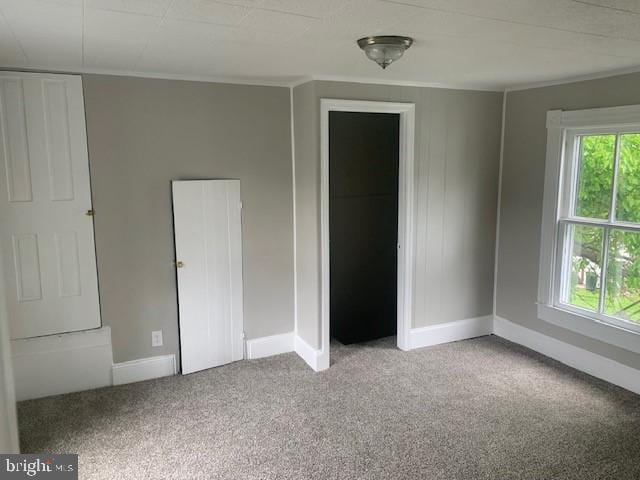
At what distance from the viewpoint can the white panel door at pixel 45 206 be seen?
307 cm

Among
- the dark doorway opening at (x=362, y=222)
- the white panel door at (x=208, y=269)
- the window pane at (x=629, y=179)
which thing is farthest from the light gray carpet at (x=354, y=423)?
the window pane at (x=629, y=179)

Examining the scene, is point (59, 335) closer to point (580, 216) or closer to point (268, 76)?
point (268, 76)

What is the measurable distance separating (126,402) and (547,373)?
9.87ft

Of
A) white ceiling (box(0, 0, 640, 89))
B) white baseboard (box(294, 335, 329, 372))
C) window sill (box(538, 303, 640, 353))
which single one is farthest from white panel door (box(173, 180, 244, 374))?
window sill (box(538, 303, 640, 353))

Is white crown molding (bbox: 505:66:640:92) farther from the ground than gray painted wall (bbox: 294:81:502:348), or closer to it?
farther from the ground

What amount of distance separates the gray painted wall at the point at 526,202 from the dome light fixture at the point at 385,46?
1898 millimetres

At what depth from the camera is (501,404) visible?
3.23m

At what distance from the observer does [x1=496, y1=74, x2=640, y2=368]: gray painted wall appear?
12.1 feet

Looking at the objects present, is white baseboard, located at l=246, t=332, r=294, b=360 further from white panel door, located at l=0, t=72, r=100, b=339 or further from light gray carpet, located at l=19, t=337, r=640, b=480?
white panel door, located at l=0, t=72, r=100, b=339

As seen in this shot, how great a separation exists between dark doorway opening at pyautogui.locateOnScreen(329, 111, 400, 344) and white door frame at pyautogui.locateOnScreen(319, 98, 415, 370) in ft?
2.00

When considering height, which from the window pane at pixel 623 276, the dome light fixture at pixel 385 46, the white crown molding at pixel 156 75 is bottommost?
the window pane at pixel 623 276

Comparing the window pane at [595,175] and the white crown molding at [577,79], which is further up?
the white crown molding at [577,79]

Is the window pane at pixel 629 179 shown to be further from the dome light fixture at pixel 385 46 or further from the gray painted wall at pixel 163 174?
the gray painted wall at pixel 163 174

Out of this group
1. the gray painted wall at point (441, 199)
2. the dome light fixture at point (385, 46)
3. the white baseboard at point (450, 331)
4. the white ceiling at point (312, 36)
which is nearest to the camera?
the white ceiling at point (312, 36)
